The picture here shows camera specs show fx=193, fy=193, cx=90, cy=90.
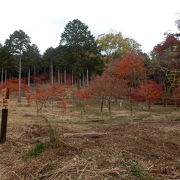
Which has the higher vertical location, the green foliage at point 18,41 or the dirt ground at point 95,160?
the green foliage at point 18,41

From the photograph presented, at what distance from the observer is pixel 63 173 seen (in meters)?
2.83

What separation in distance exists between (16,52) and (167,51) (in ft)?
65.1

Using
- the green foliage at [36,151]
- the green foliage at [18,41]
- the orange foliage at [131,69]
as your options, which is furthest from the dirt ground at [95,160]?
the green foliage at [18,41]

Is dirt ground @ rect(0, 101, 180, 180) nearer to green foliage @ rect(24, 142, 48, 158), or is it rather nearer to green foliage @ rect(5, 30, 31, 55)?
green foliage @ rect(24, 142, 48, 158)

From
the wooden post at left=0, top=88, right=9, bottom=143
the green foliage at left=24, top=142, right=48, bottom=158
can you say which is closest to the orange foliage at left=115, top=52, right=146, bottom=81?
the wooden post at left=0, top=88, right=9, bottom=143

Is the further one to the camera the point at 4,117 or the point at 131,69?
the point at 131,69

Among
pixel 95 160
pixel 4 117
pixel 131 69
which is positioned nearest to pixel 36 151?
pixel 95 160

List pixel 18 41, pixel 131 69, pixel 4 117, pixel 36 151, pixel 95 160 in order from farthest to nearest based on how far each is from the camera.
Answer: pixel 18 41 → pixel 131 69 → pixel 4 117 → pixel 36 151 → pixel 95 160

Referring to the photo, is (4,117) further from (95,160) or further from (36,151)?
(95,160)

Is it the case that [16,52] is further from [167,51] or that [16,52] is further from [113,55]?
[167,51]

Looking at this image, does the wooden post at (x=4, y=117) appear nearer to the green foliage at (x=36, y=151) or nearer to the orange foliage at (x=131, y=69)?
the green foliage at (x=36, y=151)

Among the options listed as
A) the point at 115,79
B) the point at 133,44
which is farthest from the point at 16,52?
the point at 133,44

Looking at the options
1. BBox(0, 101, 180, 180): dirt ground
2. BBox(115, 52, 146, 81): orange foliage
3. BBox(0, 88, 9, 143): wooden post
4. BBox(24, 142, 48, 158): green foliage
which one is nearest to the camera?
BBox(0, 101, 180, 180): dirt ground

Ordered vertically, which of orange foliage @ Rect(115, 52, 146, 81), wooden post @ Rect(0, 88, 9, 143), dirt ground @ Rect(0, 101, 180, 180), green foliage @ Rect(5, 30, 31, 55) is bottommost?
dirt ground @ Rect(0, 101, 180, 180)
